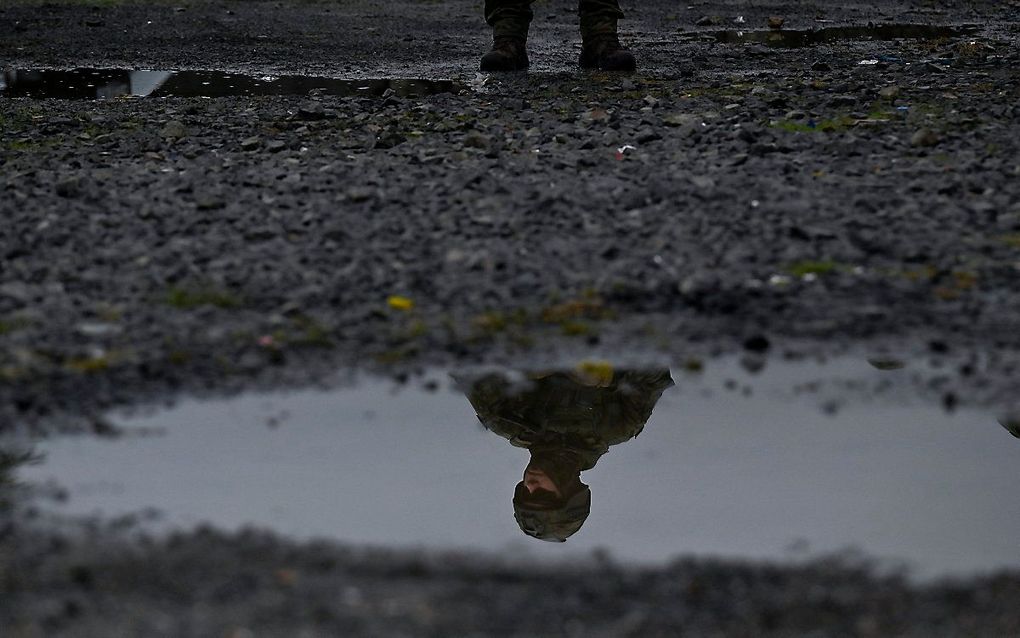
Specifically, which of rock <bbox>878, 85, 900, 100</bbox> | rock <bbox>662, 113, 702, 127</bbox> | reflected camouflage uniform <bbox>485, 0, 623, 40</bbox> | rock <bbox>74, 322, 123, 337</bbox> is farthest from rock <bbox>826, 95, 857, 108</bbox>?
rock <bbox>74, 322, 123, 337</bbox>

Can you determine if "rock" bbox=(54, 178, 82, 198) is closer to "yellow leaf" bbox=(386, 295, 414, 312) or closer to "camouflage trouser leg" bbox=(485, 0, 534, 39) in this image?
"yellow leaf" bbox=(386, 295, 414, 312)

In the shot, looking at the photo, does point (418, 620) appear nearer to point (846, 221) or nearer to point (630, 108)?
point (846, 221)

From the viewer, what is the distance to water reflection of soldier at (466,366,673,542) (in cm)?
346

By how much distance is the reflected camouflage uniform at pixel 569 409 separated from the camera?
11.5 ft

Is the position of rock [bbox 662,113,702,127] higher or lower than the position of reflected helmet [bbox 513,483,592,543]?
higher

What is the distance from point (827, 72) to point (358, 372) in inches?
213

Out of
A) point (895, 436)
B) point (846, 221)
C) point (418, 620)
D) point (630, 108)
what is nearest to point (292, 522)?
point (418, 620)

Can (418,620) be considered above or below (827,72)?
below

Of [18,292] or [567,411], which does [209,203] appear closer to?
[18,292]

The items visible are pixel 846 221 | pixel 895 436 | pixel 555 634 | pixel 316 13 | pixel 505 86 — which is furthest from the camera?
pixel 316 13

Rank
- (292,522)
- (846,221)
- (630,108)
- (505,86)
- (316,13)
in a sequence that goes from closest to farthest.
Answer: (292,522), (846,221), (630,108), (505,86), (316,13)

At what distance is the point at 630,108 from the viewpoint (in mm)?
6887

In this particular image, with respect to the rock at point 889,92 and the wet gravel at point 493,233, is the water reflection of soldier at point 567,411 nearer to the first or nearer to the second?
the wet gravel at point 493,233

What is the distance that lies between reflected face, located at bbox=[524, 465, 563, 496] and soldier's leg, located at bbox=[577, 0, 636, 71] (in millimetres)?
5616
